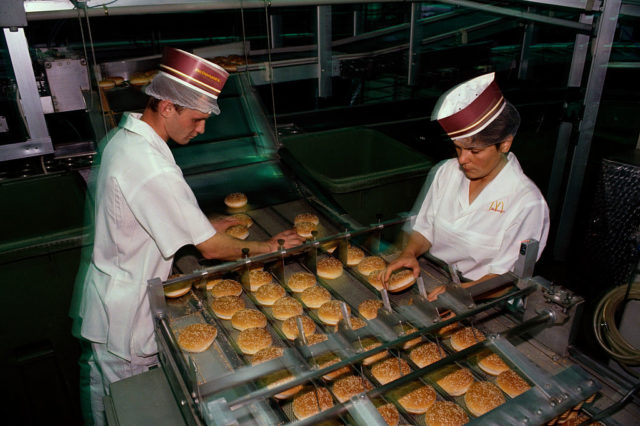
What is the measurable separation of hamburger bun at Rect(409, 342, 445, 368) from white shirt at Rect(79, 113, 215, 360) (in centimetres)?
95

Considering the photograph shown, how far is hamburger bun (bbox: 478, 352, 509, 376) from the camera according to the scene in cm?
156

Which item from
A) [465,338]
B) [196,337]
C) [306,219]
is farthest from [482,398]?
[306,219]

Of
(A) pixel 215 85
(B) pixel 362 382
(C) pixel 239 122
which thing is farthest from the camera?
(C) pixel 239 122

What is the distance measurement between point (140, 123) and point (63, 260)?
3.19ft

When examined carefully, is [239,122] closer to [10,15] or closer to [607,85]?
[10,15]

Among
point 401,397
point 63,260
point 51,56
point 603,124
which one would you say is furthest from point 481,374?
point 603,124

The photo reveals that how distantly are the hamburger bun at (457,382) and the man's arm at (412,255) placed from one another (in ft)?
1.39

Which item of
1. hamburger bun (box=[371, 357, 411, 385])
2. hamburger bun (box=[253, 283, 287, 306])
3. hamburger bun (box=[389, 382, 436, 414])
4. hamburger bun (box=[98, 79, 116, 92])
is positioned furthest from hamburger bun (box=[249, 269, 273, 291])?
hamburger bun (box=[98, 79, 116, 92])

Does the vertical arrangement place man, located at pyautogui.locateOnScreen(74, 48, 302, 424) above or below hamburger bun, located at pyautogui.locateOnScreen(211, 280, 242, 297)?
above

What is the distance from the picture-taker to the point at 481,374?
5.14 ft

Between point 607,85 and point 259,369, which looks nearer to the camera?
point 259,369

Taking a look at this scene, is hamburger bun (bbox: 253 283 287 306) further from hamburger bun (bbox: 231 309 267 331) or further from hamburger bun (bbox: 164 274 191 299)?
hamburger bun (bbox: 164 274 191 299)

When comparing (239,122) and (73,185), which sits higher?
(239,122)

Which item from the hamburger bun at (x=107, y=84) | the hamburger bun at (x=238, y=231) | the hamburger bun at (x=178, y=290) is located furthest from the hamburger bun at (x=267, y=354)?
the hamburger bun at (x=107, y=84)
